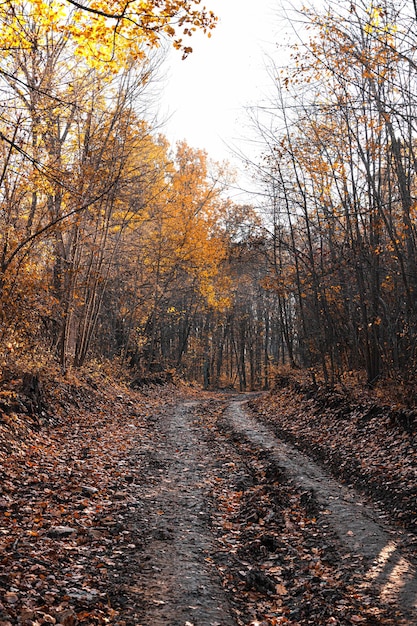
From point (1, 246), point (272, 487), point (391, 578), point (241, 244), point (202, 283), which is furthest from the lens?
point (202, 283)

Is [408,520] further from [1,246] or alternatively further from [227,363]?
[227,363]

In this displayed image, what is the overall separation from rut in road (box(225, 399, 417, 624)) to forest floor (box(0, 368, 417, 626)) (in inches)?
0.9

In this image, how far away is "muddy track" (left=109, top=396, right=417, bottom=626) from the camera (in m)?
4.32

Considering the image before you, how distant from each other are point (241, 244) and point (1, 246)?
784 cm

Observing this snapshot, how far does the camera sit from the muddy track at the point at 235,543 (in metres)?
4.32

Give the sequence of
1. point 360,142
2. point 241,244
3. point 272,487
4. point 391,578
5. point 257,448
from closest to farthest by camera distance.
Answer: point 391,578 < point 272,487 < point 257,448 < point 360,142 < point 241,244

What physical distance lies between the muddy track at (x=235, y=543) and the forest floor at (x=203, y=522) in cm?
2

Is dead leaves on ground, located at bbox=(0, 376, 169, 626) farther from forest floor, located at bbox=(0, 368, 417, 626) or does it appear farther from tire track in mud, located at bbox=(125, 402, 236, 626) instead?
tire track in mud, located at bbox=(125, 402, 236, 626)

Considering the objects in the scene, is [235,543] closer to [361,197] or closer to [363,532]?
[363,532]

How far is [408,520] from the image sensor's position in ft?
20.0

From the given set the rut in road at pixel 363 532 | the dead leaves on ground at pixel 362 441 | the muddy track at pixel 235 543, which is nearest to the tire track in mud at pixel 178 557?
the muddy track at pixel 235 543

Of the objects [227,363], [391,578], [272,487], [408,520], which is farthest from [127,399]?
[227,363]

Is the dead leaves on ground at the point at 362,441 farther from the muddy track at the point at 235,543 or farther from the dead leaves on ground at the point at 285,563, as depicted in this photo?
the dead leaves on ground at the point at 285,563

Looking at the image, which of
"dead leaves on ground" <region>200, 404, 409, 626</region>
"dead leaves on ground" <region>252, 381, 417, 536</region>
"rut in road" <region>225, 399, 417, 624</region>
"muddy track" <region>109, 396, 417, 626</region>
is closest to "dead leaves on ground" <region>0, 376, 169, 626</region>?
"muddy track" <region>109, 396, 417, 626</region>
